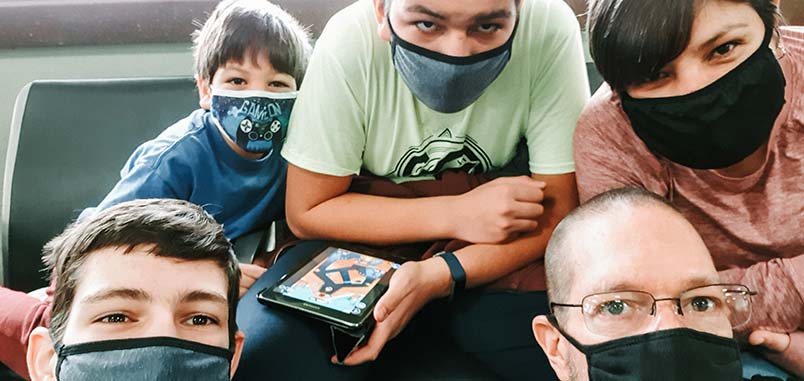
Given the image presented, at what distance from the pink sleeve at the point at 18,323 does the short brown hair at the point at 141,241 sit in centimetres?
15

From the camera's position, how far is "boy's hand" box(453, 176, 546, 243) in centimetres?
144

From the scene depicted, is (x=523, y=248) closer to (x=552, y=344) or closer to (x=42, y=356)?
(x=552, y=344)

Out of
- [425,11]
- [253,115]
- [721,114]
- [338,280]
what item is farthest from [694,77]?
[253,115]

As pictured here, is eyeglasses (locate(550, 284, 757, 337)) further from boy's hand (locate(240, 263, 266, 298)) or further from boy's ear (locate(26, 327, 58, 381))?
boy's ear (locate(26, 327, 58, 381))

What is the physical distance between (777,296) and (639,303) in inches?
13.3

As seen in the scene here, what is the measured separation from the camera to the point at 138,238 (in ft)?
3.88

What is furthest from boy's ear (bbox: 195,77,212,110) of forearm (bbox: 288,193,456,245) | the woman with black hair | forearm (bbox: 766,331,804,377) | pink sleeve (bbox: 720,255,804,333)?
forearm (bbox: 766,331,804,377)

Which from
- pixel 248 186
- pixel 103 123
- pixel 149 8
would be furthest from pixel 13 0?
pixel 248 186

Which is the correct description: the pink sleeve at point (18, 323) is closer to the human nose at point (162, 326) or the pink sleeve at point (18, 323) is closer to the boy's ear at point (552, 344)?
the human nose at point (162, 326)

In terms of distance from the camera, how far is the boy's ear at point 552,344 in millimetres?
1182

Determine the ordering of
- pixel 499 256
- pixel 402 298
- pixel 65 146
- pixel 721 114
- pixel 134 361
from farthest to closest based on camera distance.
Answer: pixel 65 146, pixel 499 256, pixel 402 298, pixel 721 114, pixel 134 361

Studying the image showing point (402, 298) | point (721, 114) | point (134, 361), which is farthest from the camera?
point (402, 298)

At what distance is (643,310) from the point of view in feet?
3.66

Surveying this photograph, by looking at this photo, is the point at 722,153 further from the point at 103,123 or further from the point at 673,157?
the point at 103,123
